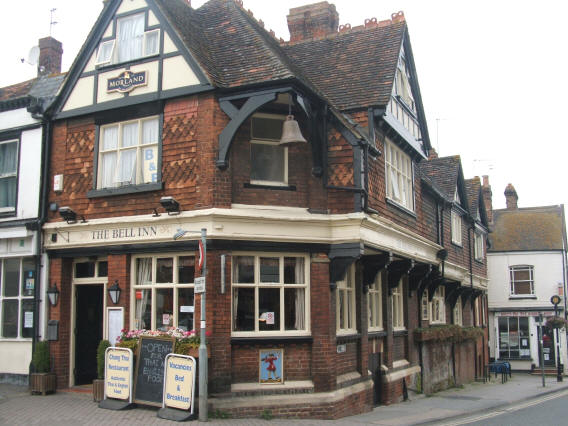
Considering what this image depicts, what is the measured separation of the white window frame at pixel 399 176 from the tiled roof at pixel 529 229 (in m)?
24.7

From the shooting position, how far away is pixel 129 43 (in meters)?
14.2

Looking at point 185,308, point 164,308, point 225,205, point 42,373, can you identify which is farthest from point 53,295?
point 225,205

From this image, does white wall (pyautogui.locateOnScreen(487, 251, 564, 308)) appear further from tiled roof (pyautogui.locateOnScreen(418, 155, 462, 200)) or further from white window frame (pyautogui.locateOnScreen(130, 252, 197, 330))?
white window frame (pyautogui.locateOnScreen(130, 252, 197, 330))

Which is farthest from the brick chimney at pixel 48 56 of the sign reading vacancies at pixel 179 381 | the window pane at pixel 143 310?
the sign reading vacancies at pixel 179 381

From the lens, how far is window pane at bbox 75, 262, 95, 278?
1447 centimetres

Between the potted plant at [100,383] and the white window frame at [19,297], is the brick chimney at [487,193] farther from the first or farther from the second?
the potted plant at [100,383]

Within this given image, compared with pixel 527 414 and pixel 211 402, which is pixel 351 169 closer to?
pixel 211 402

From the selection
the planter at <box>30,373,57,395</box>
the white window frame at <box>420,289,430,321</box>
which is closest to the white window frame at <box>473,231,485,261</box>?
the white window frame at <box>420,289,430,321</box>

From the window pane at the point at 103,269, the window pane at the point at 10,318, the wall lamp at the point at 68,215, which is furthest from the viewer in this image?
the window pane at the point at 10,318

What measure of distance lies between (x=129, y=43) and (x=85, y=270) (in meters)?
5.29

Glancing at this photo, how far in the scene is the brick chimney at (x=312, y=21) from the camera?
1989 centimetres

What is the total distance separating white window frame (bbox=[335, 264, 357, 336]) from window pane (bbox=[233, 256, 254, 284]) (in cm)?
193

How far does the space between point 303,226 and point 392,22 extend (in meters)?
8.05

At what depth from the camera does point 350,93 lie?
52.2 ft
